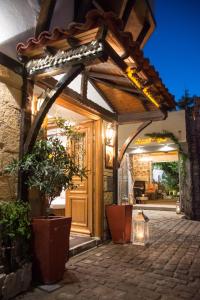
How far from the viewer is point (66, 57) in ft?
10.5

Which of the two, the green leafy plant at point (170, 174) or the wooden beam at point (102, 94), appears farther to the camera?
the green leafy plant at point (170, 174)

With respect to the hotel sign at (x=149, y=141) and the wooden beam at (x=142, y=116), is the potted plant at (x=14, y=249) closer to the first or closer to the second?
the wooden beam at (x=142, y=116)

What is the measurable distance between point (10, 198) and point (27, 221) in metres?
0.43

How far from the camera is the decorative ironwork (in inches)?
118

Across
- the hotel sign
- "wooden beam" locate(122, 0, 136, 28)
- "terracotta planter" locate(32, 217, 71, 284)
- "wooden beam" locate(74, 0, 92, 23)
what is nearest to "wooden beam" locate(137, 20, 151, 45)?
"wooden beam" locate(122, 0, 136, 28)

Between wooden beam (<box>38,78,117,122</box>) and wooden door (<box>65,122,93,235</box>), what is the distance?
0.41m

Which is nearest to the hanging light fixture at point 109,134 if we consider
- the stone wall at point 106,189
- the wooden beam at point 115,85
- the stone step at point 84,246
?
the stone wall at point 106,189

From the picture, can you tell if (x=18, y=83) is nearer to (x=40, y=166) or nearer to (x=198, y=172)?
(x=40, y=166)

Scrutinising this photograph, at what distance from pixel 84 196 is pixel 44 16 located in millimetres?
3707

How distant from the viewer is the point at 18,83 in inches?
137

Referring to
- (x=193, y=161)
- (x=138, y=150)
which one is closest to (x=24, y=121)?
(x=193, y=161)

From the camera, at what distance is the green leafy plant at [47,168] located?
10.2ft

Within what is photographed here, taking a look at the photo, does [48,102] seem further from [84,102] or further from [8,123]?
[84,102]

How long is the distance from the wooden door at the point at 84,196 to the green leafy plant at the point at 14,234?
8.09 feet
